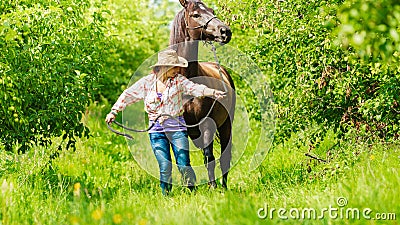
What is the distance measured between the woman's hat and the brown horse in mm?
210

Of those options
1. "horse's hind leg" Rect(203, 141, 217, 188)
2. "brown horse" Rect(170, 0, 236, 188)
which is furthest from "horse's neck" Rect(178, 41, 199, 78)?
"horse's hind leg" Rect(203, 141, 217, 188)

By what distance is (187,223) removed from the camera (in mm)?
4121

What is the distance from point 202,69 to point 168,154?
1.16 m

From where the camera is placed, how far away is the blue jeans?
626 cm

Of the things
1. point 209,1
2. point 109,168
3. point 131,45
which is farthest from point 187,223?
point 131,45

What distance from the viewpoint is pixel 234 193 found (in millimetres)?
5336

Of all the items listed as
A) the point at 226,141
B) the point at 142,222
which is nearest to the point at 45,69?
the point at 226,141

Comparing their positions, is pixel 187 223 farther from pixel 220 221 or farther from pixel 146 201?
pixel 146 201

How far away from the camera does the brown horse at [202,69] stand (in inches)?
249

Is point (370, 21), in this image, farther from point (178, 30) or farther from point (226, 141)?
point (226, 141)

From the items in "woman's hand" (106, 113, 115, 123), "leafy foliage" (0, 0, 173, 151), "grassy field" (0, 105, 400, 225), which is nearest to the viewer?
"grassy field" (0, 105, 400, 225)

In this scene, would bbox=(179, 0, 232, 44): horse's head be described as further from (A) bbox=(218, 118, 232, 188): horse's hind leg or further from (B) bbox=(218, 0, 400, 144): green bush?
(A) bbox=(218, 118, 232, 188): horse's hind leg

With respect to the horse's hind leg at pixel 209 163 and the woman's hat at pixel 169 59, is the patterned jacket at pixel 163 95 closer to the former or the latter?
the woman's hat at pixel 169 59

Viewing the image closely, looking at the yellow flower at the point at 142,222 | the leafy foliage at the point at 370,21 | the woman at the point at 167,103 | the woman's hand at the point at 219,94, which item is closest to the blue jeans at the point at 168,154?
the woman at the point at 167,103
